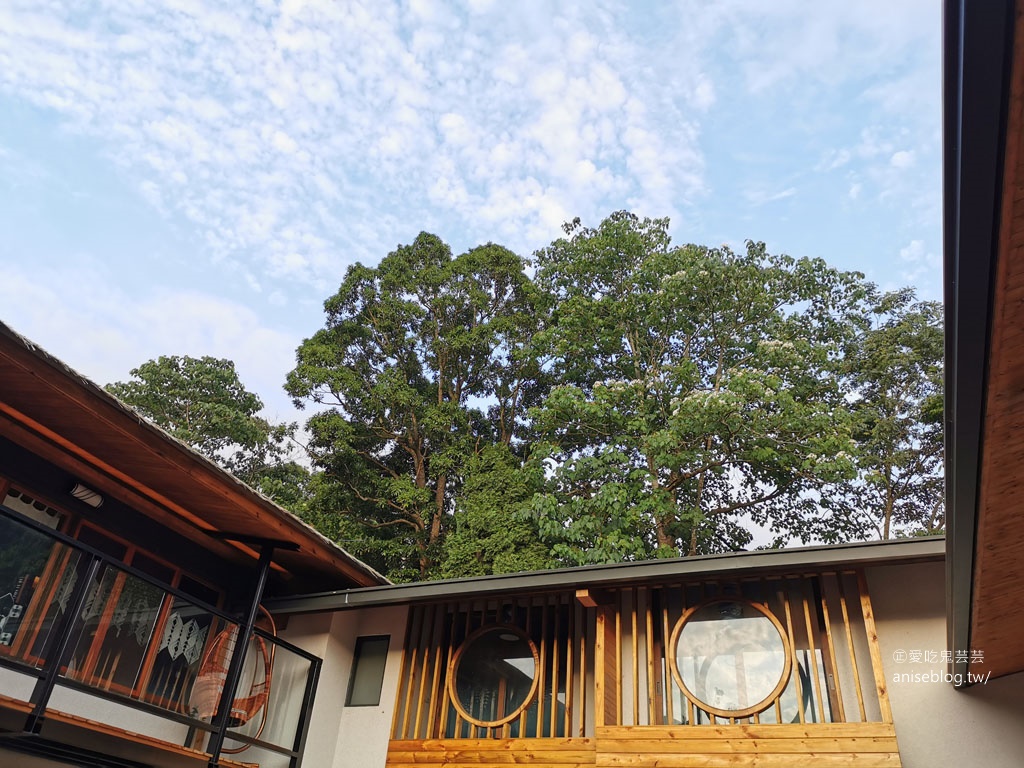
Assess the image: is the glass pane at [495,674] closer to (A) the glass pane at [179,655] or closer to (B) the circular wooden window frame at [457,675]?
(B) the circular wooden window frame at [457,675]

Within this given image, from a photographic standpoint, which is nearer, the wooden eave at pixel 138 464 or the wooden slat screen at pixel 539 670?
the wooden eave at pixel 138 464

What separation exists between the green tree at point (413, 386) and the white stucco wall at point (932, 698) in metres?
9.96

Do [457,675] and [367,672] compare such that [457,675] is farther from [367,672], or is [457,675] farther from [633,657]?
[633,657]

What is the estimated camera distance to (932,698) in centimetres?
529

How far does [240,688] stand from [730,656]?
412 cm

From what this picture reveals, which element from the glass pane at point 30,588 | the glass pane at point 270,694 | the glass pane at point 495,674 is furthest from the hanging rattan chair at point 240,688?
the glass pane at point 495,674

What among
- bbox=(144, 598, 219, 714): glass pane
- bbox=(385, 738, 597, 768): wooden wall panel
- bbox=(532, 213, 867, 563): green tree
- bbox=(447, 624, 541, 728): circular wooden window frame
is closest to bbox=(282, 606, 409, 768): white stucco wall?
bbox=(385, 738, 597, 768): wooden wall panel

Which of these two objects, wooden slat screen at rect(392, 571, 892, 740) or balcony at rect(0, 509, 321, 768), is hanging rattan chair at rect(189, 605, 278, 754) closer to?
balcony at rect(0, 509, 321, 768)

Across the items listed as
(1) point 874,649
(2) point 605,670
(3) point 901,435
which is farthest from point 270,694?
(3) point 901,435

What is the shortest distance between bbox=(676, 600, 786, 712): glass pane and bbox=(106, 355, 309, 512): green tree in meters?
13.8

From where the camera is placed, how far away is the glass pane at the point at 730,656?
5.55 metres

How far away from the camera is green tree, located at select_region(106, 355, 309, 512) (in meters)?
19.1

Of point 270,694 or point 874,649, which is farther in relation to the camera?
point 270,694

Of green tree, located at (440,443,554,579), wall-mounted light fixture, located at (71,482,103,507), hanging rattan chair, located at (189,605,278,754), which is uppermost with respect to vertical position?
green tree, located at (440,443,554,579)
